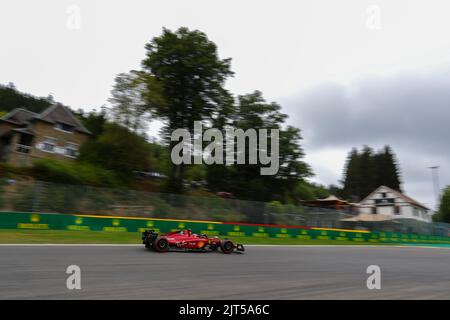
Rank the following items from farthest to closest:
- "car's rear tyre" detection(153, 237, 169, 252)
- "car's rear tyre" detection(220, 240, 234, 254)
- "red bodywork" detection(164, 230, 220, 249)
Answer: "car's rear tyre" detection(220, 240, 234, 254)
"red bodywork" detection(164, 230, 220, 249)
"car's rear tyre" detection(153, 237, 169, 252)

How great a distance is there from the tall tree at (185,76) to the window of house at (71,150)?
1016 centimetres

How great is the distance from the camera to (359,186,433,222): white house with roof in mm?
61719

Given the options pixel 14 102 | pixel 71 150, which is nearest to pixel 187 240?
pixel 71 150

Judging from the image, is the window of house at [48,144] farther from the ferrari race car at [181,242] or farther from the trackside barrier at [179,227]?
the ferrari race car at [181,242]

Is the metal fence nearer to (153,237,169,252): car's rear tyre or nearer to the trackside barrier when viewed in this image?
the trackside barrier

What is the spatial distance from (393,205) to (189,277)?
62.6m

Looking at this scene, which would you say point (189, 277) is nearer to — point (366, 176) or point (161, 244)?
point (161, 244)

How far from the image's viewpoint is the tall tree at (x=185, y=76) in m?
36.2

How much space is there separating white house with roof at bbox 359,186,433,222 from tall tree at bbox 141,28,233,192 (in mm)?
37450

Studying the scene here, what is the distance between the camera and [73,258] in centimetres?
963

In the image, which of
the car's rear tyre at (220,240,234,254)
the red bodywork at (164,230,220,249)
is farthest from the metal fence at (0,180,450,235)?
the car's rear tyre at (220,240,234,254)

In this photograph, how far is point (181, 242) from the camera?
12.3 meters
